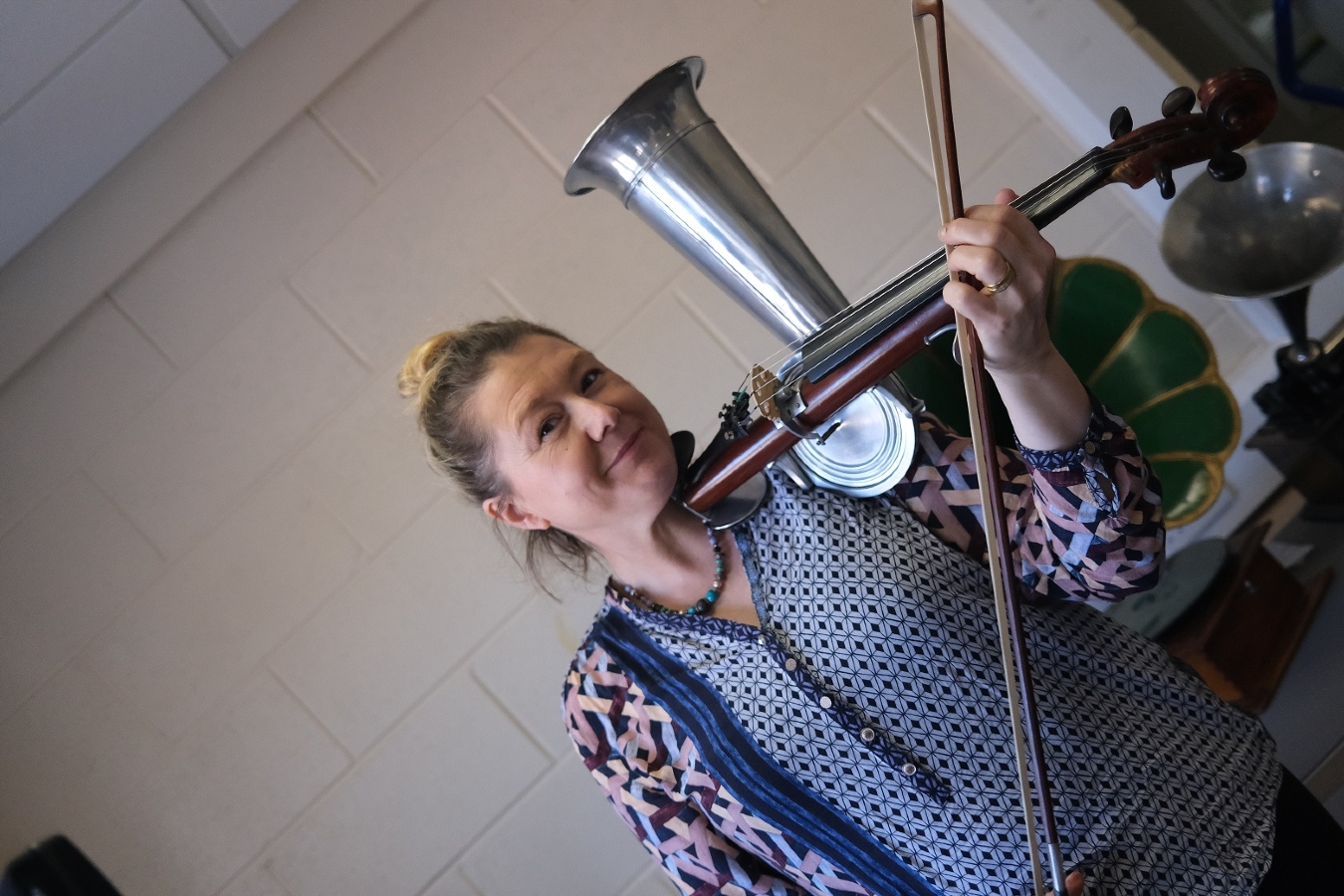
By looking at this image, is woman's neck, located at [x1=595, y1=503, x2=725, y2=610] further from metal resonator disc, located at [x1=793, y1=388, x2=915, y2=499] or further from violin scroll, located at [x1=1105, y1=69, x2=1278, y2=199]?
violin scroll, located at [x1=1105, y1=69, x2=1278, y2=199]

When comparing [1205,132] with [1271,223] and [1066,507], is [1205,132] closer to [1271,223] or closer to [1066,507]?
[1066,507]

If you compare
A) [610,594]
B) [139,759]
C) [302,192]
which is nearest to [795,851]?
[610,594]

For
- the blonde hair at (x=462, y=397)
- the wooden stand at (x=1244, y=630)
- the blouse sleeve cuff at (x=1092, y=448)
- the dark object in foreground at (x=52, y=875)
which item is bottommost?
the wooden stand at (x=1244, y=630)

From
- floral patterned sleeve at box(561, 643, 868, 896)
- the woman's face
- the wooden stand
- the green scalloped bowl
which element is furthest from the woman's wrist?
the wooden stand

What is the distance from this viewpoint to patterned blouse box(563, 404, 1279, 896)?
956 mm

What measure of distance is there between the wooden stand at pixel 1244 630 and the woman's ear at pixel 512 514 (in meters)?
1.17

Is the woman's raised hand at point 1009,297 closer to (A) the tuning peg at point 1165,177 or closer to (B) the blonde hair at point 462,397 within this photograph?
(A) the tuning peg at point 1165,177

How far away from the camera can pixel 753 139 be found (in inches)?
77.1

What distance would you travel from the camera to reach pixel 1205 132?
2.78 feet

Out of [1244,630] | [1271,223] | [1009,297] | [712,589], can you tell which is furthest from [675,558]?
[1271,223]

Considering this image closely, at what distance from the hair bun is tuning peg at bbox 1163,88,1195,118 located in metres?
0.81

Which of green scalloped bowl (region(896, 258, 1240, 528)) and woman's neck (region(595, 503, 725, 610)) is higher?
woman's neck (region(595, 503, 725, 610))

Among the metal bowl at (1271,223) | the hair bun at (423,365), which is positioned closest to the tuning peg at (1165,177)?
the hair bun at (423,365)

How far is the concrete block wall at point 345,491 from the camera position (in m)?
1.75
